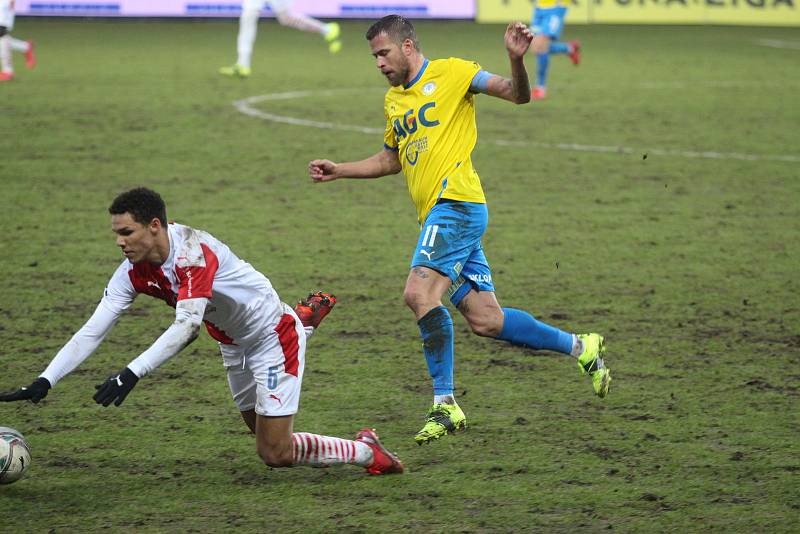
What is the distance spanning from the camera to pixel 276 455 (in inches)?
227

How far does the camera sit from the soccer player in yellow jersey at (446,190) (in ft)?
21.9

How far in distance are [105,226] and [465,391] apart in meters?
5.17

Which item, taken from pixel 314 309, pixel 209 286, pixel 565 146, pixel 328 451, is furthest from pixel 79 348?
pixel 565 146

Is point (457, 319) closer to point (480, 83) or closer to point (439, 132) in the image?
point (439, 132)

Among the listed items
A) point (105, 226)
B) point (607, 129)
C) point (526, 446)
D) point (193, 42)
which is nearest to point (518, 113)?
point (607, 129)

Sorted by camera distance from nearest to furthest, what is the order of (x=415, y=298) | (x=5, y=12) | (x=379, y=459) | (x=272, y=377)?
1. (x=272, y=377)
2. (x=379, y=459)
3. (x=415, y=298)
4. (x=5, y=12)

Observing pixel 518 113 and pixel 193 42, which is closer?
pixel 518 113

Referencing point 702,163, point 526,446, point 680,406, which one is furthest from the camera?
point 702,163

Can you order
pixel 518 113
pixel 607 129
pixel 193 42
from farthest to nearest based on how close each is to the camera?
pixel 193 42 < pixel 518 113 < pixel 607 129

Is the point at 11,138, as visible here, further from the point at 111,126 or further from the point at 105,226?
the point at 105,226

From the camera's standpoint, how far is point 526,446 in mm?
6352

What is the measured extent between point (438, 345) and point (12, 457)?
2.17m

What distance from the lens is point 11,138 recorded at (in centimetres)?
1549

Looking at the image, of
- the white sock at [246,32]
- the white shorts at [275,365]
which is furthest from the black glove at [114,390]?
the white sock at [246,32]
